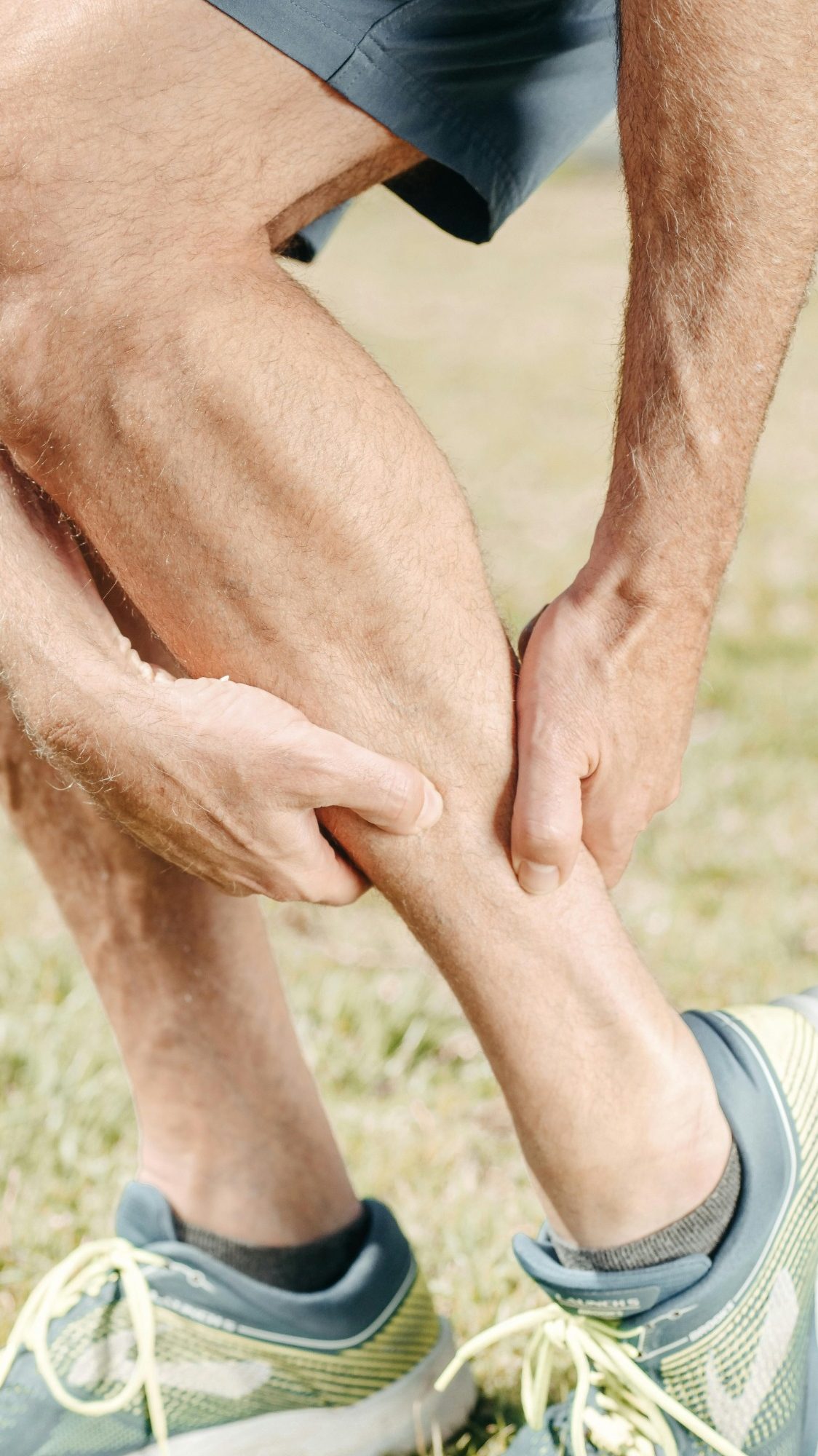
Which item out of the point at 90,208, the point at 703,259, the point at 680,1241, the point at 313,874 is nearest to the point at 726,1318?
the point at 680,1241

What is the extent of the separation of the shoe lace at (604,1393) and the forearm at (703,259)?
65cm

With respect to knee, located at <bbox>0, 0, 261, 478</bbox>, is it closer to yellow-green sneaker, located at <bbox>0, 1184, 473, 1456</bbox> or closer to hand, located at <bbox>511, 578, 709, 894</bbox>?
hand, located at <bbox>511, 578, 709, 894</bbox>

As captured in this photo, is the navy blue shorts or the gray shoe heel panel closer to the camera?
the navy blue shorts

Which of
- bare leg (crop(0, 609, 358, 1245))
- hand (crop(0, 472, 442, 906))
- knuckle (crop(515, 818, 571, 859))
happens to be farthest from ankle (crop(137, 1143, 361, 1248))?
knuckle (crop(515, 818, 571, 859))

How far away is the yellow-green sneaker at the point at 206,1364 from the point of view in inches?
50.3

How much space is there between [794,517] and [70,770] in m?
3.74

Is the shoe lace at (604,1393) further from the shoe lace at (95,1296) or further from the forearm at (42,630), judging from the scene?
the forearm at (42,630)

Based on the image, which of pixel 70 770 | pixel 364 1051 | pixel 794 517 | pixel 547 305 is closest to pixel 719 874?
pixel 364 1051

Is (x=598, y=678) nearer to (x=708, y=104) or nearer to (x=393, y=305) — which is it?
(x=708, y=104)

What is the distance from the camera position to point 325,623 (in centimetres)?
101

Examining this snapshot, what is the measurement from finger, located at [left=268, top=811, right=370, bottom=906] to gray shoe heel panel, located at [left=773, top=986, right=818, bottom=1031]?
469mm

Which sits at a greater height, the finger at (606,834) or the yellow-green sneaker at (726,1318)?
the finger at (606,834)

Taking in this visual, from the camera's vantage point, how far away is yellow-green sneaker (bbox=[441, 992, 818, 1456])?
1109 millimetres

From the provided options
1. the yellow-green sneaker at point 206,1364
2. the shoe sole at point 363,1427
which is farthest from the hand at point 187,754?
the shoe sole at point 363,1427
